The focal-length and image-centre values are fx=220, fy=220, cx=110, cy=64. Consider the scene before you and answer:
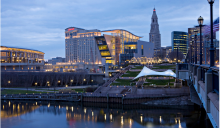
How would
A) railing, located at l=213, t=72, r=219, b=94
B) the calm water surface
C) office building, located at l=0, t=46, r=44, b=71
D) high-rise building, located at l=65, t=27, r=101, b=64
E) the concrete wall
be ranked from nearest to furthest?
1. railing, located at l=213, t=72, r=219, b=94
2. the calm water surface
3. the concrete wall
4. office building, located at l=0, t=46, r=44, b=71
5. high-rise building, located at l=65, t=27, r=101, b=64

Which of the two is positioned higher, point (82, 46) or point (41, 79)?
point (82, 46)

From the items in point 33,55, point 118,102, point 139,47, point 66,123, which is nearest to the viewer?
point 66,123

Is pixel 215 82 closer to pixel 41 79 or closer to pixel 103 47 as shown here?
pixel 41 79

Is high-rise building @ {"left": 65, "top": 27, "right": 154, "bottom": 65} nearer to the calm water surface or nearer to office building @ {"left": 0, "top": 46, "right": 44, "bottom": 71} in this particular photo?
office building @ {"left": 0, "top": 46, "right": 44, "bottom": 71}

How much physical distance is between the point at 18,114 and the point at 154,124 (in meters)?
25.5

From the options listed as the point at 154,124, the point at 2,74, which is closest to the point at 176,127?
the point at 154,124

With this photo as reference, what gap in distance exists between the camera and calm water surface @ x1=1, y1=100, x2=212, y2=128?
33.9 metres

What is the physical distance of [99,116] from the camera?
3991 cm

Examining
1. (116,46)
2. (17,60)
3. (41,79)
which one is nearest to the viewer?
(41,79)

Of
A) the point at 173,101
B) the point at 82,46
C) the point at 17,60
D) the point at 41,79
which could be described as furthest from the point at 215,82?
the point at 82,46

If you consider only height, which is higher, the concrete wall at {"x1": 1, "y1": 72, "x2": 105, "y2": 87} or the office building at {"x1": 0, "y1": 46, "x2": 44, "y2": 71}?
the office building at {"x1": 0, "y1": 46, "x2": 44, "y2": 71}

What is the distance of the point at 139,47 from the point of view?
12094cm

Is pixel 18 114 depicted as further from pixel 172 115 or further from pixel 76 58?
pixel 76 58

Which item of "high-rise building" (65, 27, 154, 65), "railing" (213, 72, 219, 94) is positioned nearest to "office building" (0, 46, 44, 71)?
"high-rise building" (65, 27, 154, 65)
